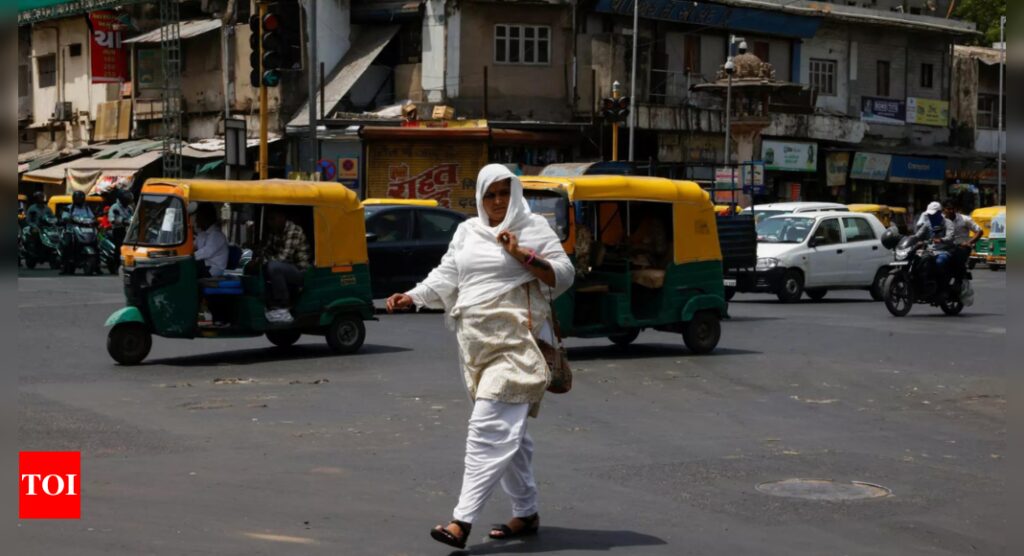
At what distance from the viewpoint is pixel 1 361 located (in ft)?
9.30

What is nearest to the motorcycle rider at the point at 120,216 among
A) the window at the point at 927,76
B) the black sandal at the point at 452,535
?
the black sandal at the point at 452,535

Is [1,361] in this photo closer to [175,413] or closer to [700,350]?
[175,413]

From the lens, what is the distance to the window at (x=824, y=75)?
50.3 meters

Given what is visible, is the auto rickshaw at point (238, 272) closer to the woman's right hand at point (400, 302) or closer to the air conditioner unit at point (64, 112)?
the woman's right hand at point (400, 302)

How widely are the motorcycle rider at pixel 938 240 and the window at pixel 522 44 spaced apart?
21.3 metres

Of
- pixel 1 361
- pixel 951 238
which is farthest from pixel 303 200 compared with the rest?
pixel 1 361

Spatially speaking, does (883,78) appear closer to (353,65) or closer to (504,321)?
(353,65)

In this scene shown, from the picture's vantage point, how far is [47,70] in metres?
51.3

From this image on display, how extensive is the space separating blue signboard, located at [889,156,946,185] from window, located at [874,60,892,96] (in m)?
2.53

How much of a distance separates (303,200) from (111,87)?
34631mm

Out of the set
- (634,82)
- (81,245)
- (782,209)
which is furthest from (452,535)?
(634,82)

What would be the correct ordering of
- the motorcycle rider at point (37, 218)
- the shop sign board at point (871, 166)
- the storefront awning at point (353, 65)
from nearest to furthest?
the motorcycle rider at point (37, 218), the storefront awning at point (353, 65), the shop sign board at point (871, 166)

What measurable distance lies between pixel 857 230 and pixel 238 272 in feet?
48.4

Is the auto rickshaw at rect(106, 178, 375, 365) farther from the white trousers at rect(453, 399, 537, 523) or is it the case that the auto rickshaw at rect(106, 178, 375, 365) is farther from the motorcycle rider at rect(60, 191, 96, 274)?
the motorcycle rider at rect(60, 191, 96, 274)
